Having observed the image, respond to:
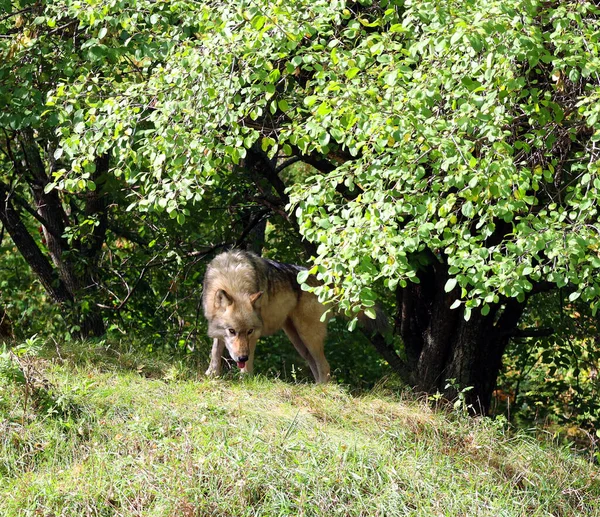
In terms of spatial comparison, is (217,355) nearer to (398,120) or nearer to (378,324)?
(378,324)

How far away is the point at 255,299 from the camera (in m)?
9.86

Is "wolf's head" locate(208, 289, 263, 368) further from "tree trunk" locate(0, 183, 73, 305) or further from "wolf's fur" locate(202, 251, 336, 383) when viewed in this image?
"tree trunk" locate(0, 183, 73, 305)

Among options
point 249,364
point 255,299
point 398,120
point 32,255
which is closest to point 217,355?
point 249,364

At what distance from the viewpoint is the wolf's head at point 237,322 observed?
9.78 m

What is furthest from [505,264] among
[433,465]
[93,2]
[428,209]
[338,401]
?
[93,2]

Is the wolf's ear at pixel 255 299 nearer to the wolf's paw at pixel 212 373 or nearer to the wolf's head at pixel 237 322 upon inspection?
the wolf's head at pixel 237 322

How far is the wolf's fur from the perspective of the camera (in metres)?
9.84

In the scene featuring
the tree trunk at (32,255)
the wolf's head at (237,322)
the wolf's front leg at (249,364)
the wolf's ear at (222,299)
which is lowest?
the wolf's front leg at (249,364)

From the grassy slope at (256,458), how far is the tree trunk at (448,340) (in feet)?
4.27

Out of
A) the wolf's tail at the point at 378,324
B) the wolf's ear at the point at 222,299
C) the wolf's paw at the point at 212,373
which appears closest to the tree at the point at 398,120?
the wolf's ear at the point at 222,299

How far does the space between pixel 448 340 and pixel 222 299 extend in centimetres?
253

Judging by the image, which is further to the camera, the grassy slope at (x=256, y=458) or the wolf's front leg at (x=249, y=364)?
the wolf's front leg at (x=249, y=364)

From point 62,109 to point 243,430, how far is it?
3.20m

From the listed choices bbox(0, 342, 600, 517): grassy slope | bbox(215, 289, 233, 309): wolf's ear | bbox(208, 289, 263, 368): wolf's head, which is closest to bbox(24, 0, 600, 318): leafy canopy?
bbox(0, 342, 600, 517): grassy slope
